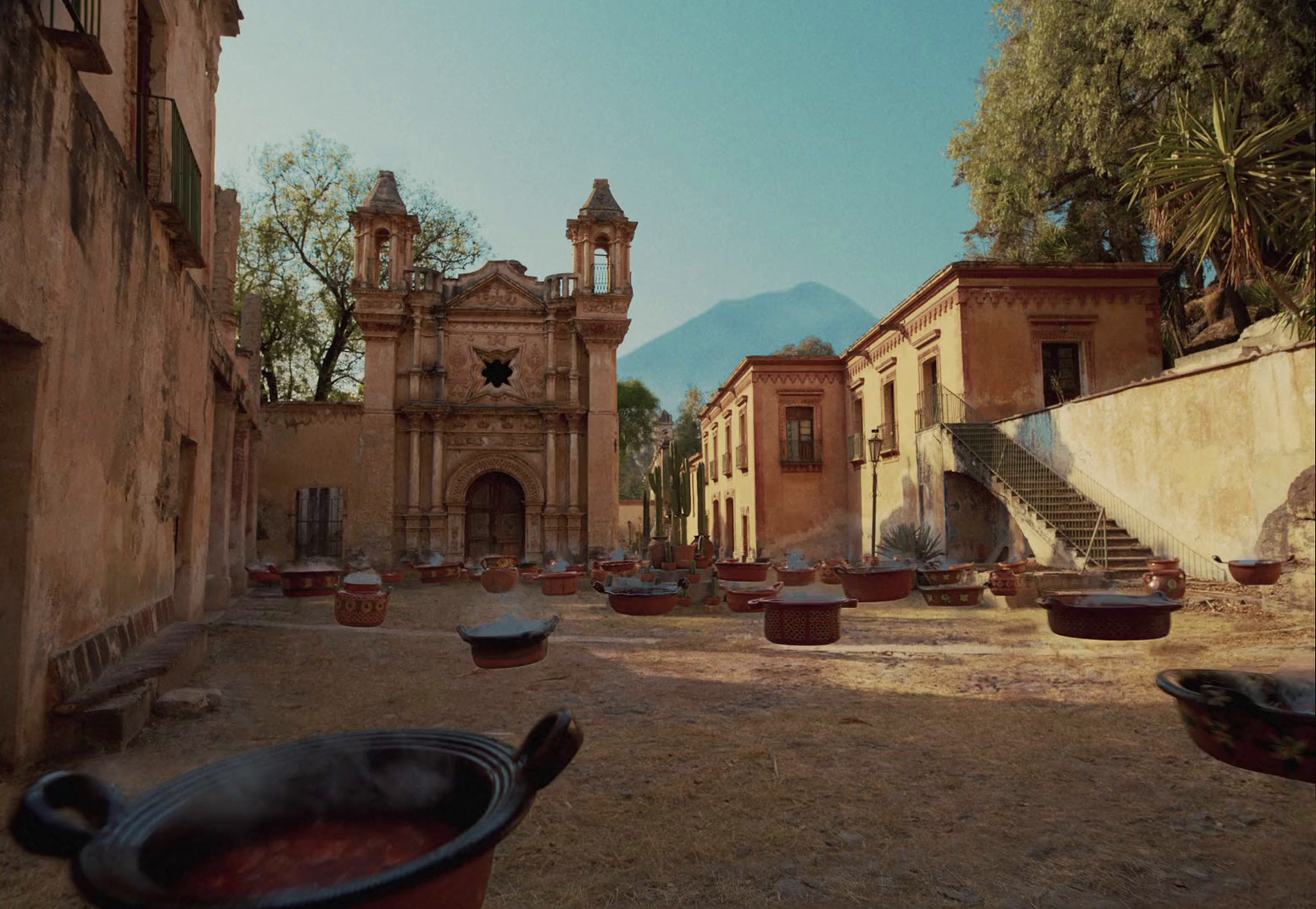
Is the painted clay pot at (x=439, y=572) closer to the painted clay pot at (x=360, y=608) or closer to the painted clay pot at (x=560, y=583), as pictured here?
the painted clay pot at (x=560, y=583)

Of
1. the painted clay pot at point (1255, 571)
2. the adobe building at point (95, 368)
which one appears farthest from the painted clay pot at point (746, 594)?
the adobe building at point (95, 368)

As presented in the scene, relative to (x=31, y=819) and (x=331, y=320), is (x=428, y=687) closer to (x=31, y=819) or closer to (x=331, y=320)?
(x=31, y=819)

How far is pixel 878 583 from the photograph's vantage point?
7367 mm

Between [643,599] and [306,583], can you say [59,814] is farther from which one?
[306,583]

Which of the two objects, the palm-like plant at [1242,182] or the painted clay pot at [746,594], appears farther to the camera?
the painted clay pot at [746,594]

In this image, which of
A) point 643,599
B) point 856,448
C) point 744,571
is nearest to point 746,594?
point 744,571

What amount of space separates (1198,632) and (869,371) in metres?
15.2

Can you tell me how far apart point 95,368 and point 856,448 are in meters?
20.6

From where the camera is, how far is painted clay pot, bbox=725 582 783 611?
7.41 m

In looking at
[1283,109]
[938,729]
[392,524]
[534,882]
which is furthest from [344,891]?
[392,524]

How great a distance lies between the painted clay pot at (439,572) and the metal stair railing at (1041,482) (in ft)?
36.3

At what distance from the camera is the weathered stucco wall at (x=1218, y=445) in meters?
2.03

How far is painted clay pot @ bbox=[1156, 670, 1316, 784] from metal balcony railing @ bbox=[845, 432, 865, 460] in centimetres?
2092

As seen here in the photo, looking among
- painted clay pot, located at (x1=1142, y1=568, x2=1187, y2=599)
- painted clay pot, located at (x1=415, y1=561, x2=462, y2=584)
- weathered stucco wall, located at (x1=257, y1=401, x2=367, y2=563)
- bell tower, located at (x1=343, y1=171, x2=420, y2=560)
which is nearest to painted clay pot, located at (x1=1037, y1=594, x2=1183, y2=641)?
painted clay pot, located at (x1=1142, y1=568, x2=1187, y2=599)
